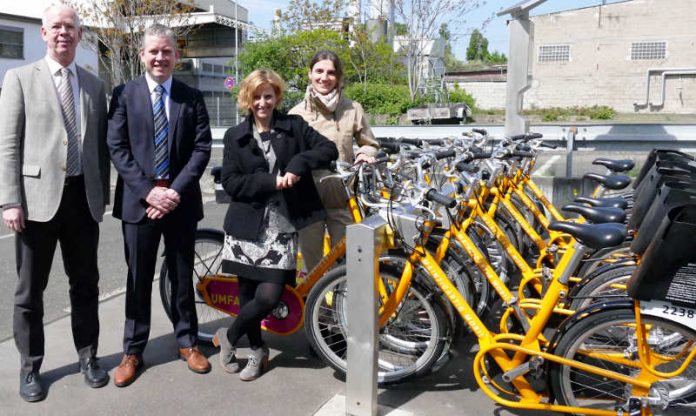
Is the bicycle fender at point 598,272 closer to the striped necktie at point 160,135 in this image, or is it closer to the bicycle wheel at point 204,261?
the bicycle wheel at point 204,261

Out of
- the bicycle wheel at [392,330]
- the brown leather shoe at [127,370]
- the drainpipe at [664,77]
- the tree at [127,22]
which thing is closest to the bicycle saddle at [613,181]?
the bicycle wheel at [392,330]

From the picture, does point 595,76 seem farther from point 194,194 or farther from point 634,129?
point 194,194

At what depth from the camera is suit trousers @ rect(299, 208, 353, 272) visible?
4.26m

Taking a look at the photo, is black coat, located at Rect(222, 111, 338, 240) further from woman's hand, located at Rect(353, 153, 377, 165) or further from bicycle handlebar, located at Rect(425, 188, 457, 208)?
bicycle handlebar, located at Rect(425, 188, 457, 208)

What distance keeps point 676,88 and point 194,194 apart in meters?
41.2

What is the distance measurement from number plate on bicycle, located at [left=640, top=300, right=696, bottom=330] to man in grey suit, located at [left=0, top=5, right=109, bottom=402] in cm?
279

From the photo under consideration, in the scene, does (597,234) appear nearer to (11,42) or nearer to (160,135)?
(160,135)

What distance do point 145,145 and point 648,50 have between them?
→ 4186cm

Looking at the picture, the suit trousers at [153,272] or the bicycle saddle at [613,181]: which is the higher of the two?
the bicycle saddle at [613,181]

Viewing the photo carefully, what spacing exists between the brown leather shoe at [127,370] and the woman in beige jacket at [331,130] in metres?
Answer: 1.24

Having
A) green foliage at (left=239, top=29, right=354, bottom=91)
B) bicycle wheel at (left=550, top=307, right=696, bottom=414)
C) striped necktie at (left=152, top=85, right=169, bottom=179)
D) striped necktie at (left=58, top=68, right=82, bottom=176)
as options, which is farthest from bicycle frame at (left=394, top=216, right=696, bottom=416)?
green foliage at (left=239, top=29, right=354, bottom=91)

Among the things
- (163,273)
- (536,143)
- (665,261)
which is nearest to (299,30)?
(536,143)

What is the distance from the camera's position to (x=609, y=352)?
2.96 m

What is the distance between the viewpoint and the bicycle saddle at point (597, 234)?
9.19 ft
